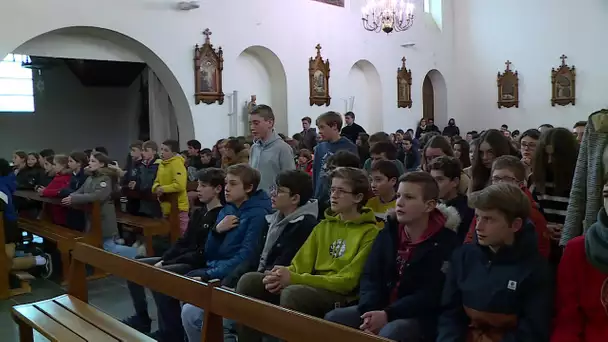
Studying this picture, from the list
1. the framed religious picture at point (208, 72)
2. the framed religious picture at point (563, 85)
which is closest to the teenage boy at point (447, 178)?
the framed religious picture at point (208, 72)

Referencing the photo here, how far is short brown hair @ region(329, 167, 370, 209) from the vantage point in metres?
3.19

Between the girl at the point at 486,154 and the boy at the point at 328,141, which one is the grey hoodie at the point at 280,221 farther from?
the boy at the point at 328,141

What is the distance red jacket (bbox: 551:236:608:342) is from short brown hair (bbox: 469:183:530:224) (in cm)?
25

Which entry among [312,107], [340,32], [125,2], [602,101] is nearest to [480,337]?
[125,2]

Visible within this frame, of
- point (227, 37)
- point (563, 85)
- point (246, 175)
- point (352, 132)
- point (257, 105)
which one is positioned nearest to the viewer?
point (246, 175)

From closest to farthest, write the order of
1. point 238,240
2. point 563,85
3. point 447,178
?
point 447,178 < point 238,240 < point 563,85

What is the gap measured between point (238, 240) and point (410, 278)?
1.41 m

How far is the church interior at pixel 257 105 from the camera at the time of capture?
124 inches

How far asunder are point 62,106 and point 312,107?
613cm

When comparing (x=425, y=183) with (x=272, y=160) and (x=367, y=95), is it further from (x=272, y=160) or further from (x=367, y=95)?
(x=367, y=95)

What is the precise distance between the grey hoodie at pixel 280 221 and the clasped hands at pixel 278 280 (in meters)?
0.46

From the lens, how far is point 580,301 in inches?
89.4

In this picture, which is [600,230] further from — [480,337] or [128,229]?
[128,229]

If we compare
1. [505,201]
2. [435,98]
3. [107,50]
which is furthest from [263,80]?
[505,201]
